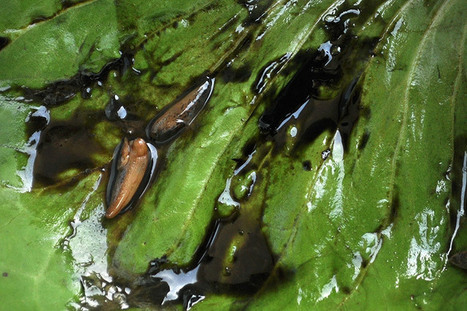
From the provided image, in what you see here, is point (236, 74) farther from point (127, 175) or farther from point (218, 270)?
point (218, 270)

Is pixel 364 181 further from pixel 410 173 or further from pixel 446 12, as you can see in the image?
pixel 446 12

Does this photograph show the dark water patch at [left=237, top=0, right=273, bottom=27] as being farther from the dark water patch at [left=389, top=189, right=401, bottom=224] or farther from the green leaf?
the dark water patch at [left=389, top=189, right=401, bottom=224]

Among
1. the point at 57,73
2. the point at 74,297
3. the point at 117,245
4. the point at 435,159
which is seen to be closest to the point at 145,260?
the point at 117,245

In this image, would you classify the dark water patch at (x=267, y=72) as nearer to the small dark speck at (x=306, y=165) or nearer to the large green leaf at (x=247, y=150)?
the large green leaf at (x=247, y=150)

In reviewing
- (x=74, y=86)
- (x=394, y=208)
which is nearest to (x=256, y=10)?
(x=74, y=86)

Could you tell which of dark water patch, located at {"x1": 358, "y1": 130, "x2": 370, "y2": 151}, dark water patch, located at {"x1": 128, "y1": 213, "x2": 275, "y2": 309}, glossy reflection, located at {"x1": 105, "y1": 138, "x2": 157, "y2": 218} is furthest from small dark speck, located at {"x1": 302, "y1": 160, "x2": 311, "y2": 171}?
glossy reflection, located at {"x1": 105, "y1": 138, "x2": 157, "y2": 218}

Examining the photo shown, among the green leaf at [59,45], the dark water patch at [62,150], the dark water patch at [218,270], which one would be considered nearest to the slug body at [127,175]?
the dark water patch at [62,150]

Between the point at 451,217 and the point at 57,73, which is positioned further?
the point at 57,73
